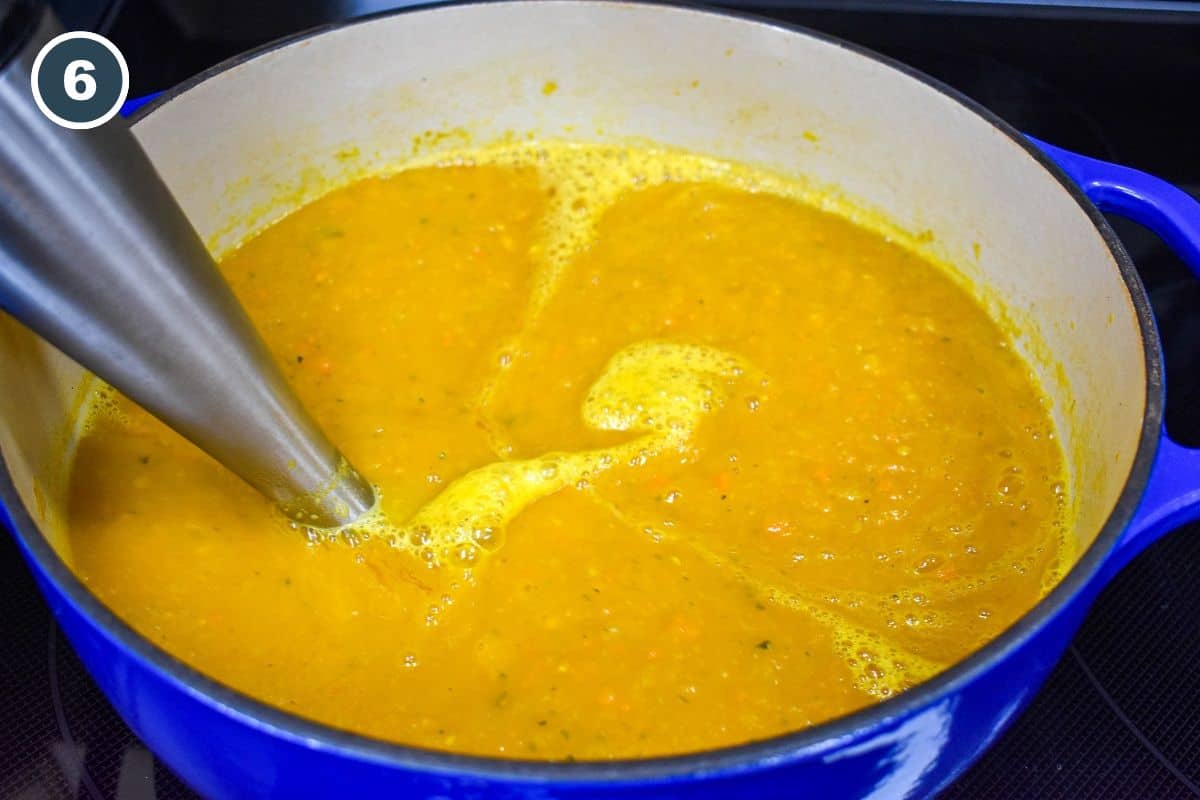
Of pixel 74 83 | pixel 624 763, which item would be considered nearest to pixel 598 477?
pixel 624 763

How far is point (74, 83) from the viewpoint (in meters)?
0.71

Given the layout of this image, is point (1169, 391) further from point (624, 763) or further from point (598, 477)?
point (624, 763)

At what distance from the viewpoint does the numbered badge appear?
68 cm

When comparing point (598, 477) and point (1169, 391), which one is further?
point (1169, 391)

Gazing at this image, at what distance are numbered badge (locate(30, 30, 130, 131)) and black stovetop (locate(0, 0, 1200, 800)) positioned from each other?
658 millimetres

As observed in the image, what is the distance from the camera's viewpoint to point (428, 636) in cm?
Answer: 112

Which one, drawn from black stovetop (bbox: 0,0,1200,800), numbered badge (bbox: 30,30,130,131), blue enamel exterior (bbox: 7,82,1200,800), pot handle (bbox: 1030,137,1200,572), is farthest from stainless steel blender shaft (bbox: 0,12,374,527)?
pot handle (bbox: 1030,137,1200,572)

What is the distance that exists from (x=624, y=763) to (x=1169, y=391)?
1020 mm

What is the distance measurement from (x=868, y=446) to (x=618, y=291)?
375 millimetres

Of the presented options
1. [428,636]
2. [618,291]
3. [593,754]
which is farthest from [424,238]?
[593,754]

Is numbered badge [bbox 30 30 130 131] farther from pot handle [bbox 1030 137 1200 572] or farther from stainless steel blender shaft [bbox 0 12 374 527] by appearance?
pot handle [bbox 1030 137 1200 572]

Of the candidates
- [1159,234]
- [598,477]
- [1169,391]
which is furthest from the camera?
[1169,391]

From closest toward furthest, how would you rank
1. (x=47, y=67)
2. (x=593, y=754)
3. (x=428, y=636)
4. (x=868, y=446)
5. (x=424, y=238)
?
(x=47, y=67) < (x=593, y=754) < (x=428, y=636) < (x=868, y=446) < (x=424, y=238)

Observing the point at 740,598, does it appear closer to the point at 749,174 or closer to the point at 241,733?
the point at 241,733
